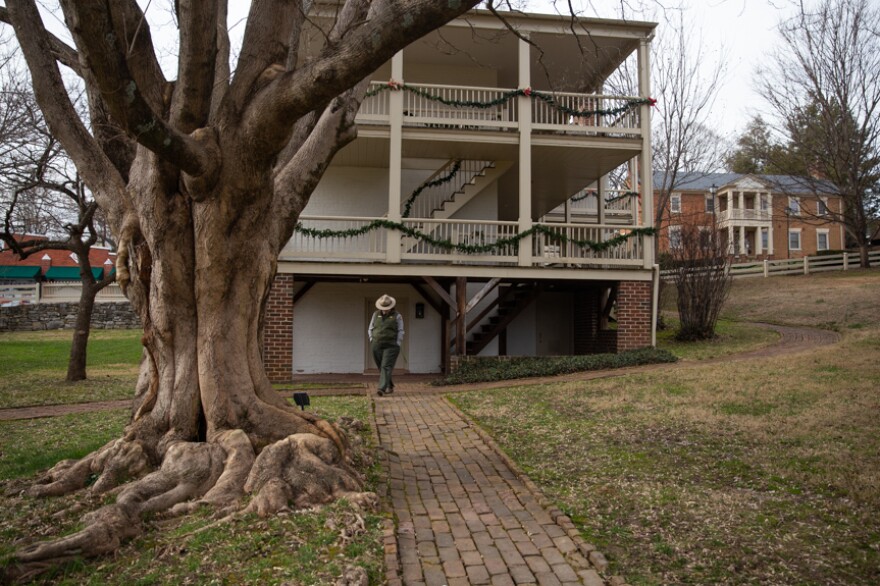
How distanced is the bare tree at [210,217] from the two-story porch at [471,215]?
25.7 ft

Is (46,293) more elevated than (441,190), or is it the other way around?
(441,190)

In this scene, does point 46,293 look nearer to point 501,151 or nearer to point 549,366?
point 501,151

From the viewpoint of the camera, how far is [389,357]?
11.2m

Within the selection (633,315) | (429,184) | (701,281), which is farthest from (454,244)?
(701,281)

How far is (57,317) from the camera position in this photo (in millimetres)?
29344

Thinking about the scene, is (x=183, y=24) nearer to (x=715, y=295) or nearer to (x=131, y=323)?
(x=715, y=295)

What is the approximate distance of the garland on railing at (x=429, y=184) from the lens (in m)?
A: 15.6

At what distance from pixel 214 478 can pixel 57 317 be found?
29.5 meters

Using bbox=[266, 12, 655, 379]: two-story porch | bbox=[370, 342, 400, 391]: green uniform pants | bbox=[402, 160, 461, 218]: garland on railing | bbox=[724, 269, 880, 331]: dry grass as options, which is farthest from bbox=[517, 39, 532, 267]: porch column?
bbox=[724, 269, 880, 331]: dry grass

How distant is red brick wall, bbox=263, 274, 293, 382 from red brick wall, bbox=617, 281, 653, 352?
7.41 meters

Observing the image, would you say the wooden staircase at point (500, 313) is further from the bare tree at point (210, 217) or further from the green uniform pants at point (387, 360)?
the bare tree at point (210, 217)

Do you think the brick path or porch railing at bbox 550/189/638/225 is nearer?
the brick path

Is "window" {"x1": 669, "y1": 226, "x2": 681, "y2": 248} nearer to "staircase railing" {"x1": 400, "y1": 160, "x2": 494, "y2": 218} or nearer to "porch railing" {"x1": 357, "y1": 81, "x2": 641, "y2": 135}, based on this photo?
"porch railing" {"x1": 357, "y1": 81, "x2": 641, "y2": 135}

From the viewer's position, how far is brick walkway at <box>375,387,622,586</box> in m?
3.59
